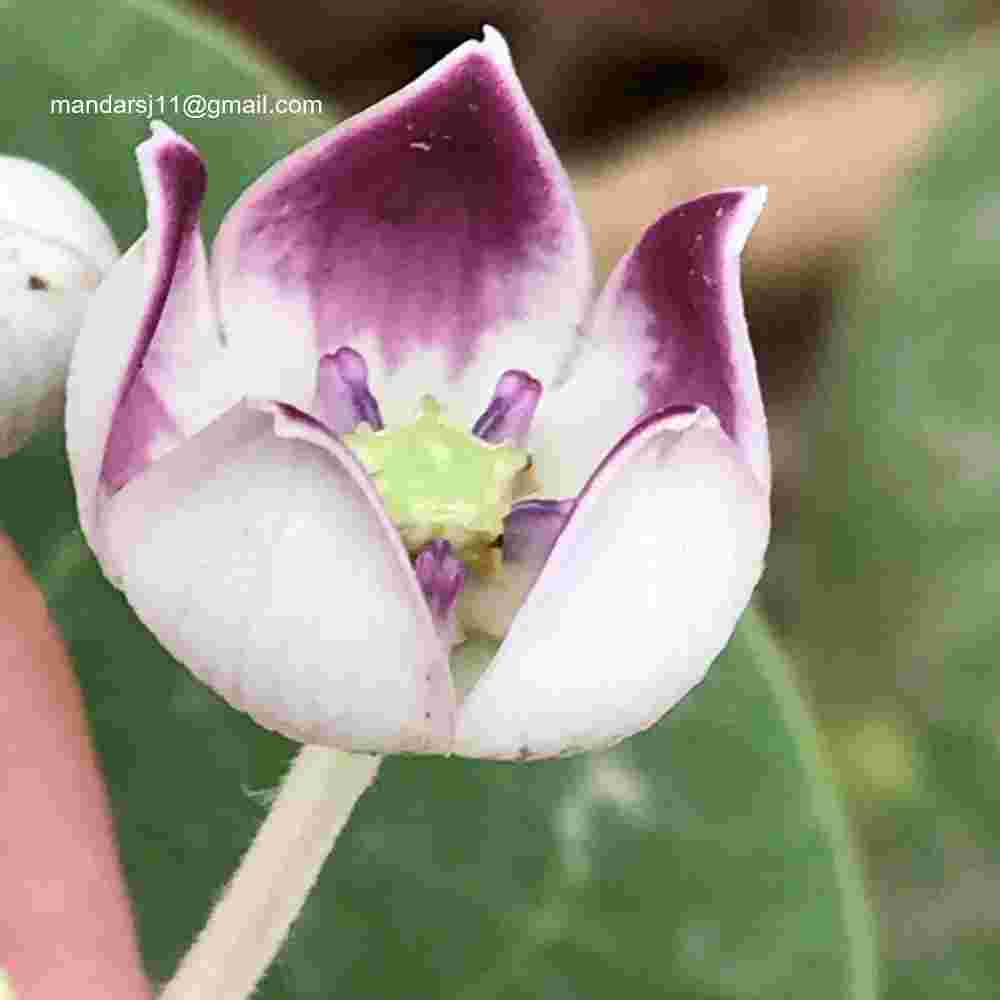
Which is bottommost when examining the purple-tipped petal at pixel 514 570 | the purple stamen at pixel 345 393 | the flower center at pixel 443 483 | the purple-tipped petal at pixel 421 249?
the purple-tipped petal at pixel 514 570

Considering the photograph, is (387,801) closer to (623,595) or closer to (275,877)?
(275,877)

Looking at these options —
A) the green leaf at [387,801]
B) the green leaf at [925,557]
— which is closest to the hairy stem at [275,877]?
the green leaf at [387,801]

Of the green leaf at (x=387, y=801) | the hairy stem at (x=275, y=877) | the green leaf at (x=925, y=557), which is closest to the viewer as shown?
the hairy stem at (x=275, y=877)

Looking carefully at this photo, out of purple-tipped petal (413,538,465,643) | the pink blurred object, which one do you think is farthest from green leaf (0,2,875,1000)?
purple-tipped petal (413,538,465,643)

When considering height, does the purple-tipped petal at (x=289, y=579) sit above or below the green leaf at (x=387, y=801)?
above

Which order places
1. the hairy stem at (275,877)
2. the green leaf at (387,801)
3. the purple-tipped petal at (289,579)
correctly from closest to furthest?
the purple-tipped petal at (289,579) < the hairy stem at (275,877) < the green leaf at (387,801)

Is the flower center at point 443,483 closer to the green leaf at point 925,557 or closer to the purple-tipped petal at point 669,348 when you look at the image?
the purple-tipped petal at point 669,348

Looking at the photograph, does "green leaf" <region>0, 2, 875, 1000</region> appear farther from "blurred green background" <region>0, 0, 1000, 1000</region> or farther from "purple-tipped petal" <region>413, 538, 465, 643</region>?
"purple-tipped petal" <region>413, 538, 465, 643</region>
